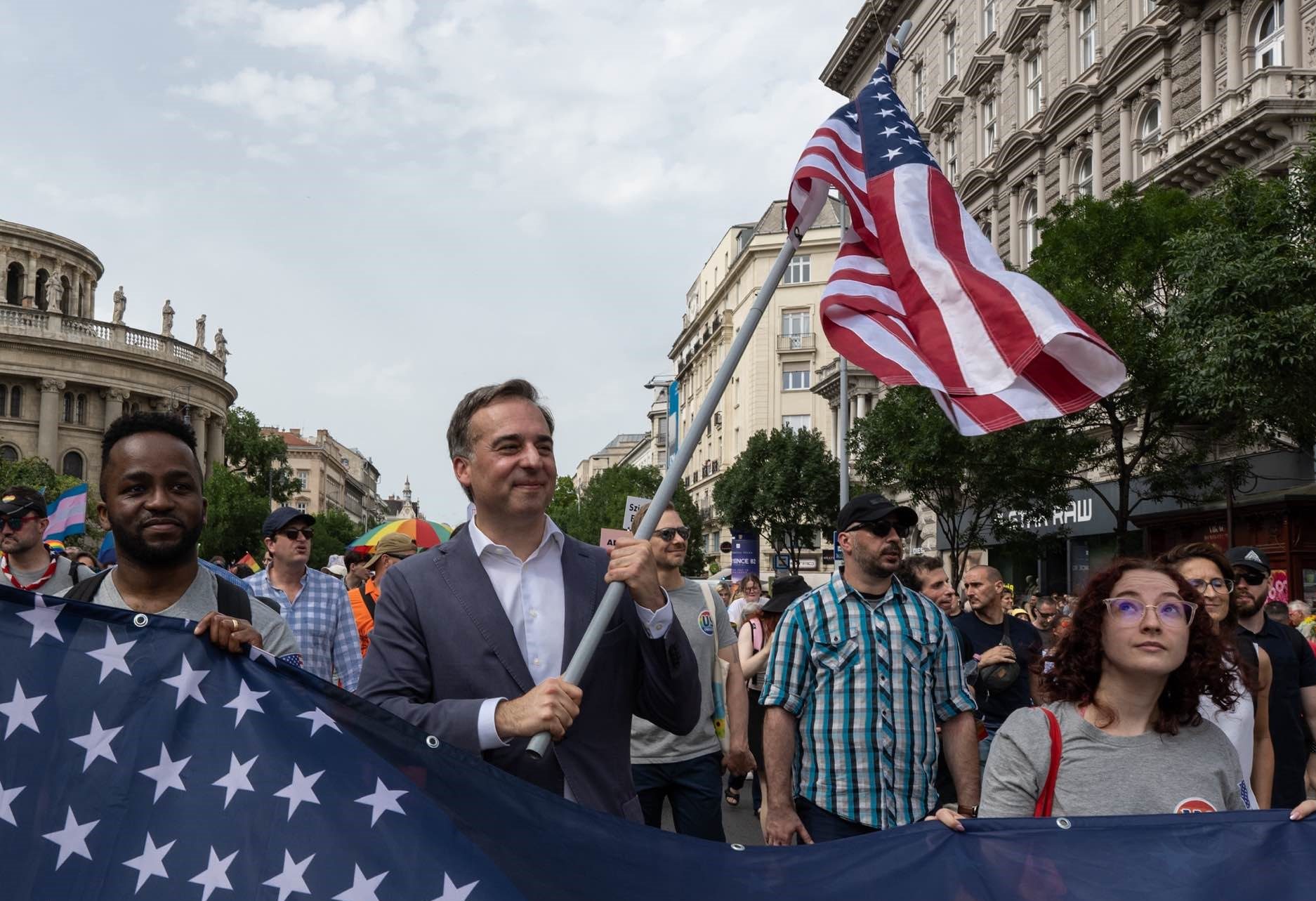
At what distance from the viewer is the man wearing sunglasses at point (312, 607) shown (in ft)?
22.4

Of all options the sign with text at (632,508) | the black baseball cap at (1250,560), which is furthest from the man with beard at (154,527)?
the black baseball cap at (1250,560)

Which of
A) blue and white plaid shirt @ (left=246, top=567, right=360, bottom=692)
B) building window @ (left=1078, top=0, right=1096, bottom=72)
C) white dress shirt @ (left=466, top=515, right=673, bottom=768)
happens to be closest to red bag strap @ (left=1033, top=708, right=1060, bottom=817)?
white dress shirt @ (left=466, top=515, right=673, bottom=768)

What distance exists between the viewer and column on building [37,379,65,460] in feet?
252

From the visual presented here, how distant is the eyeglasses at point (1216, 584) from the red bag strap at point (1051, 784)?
2.17 metres

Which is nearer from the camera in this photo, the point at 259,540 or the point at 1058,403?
the point at 1058,403

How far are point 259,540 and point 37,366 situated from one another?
1928cm

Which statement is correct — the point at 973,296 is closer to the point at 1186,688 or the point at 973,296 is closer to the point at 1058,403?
the point at 1058,403

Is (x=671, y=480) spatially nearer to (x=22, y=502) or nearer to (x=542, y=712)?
(x=542, y=712)

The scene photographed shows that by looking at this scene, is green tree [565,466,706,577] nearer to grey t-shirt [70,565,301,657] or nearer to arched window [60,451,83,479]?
arched window [60,451,83,479]

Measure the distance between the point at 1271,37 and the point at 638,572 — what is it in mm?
27008

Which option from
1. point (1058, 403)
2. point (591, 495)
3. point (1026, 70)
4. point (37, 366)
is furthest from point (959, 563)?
point (591, 495)

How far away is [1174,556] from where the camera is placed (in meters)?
5.44

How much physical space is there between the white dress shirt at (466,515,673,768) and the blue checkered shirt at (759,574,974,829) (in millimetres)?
1637

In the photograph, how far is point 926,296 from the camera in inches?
176
